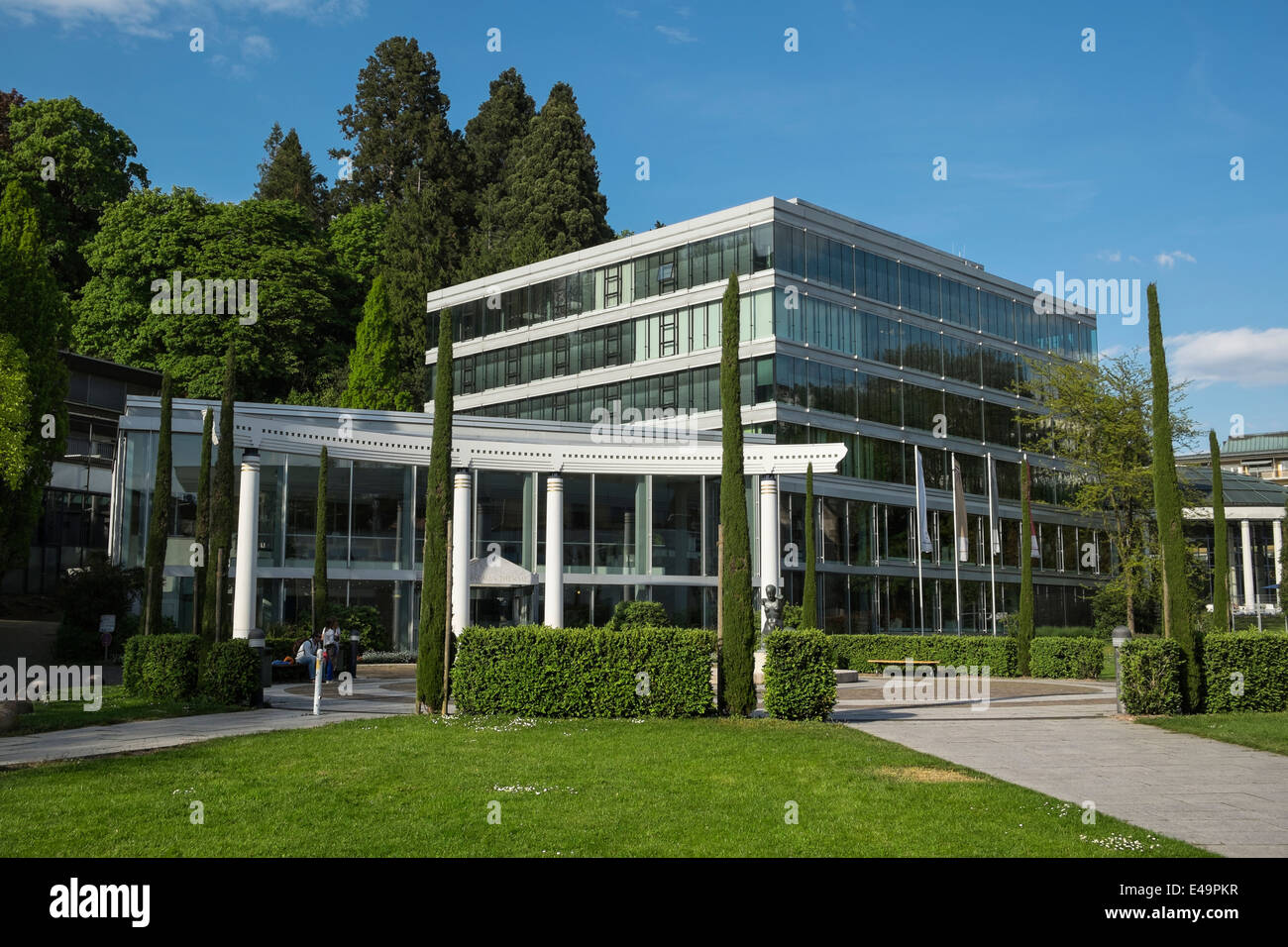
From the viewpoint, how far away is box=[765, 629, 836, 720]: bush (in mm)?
19562

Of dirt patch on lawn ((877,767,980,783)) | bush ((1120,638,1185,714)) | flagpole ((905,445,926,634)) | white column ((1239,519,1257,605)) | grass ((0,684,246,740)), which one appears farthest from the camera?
white column ((1239,519,1257,605))

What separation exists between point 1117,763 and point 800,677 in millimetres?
5664

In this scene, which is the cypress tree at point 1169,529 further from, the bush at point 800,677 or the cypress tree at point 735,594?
the cypress tree at point 735,594

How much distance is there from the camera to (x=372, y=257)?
2857 inches

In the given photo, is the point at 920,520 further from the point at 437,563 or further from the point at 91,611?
the point at 91,611

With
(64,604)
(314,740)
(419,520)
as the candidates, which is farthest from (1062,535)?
(314,740)

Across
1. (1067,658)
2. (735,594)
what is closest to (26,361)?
(735,594)

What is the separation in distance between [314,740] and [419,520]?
27032mm

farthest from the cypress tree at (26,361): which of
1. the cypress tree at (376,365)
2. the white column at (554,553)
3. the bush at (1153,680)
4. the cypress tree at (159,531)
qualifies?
the cypress tree at (376,365)

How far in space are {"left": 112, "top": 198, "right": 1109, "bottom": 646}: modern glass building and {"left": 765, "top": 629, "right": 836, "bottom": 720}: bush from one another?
14.6 metres

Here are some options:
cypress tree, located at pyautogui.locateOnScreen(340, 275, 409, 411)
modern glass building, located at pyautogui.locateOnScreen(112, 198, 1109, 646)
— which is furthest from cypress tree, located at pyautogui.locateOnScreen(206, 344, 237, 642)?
cypress tree, located at pyautogui.locateOnScreen(340, 275, 409, 411)

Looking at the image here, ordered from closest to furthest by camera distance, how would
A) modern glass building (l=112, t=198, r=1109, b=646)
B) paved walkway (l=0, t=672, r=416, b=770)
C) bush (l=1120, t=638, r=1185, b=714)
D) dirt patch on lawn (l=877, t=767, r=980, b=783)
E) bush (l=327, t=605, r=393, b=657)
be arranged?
1. dirt patch on lawn (l=877, t=767, r=980, b=783)
2. paved walkway (l=0, t=672, r=416, b=770)
3. bush (l=1120, t=638, r=1185, b=714)
4. bush (l=327, t=605, r=393, b=657)
5. modern glass building (l=112, t=198, r=1109, b=646)

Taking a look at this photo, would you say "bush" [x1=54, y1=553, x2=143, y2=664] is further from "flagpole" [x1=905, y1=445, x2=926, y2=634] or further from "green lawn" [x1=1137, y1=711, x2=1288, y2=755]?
"green lawn" [x1=1137, y1=711, x2=1288, y2=755]
